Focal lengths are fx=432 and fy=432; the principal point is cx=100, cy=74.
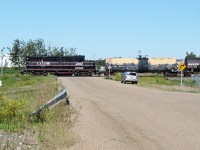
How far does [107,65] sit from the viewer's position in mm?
94375

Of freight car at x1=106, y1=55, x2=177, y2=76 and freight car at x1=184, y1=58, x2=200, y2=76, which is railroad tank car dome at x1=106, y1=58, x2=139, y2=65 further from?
freight car at x1=184, y1=58, x2=200, y2=76

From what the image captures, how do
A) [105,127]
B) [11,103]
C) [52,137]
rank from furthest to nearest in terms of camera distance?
[105,127]
[11,103]
[52,137]

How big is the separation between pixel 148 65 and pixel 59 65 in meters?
20.2

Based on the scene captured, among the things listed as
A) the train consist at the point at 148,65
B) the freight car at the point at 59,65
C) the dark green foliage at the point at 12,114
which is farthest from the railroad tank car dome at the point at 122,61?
the dark green foliage at the point at 12,114

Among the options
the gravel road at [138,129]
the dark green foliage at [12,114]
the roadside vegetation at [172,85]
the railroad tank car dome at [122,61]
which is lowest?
the roadside vegetation at [172,85]

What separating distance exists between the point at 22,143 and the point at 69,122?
473 cm

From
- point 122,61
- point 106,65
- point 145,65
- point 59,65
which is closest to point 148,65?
point 145,65

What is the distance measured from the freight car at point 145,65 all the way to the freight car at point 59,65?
7.26 meters

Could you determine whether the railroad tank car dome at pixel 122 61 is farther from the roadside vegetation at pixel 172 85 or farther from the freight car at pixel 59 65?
the roadside vegetation at pixel 172 85

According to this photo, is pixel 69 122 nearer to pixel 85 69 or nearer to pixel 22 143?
pixel 22 143

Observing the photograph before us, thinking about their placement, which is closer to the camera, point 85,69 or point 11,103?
point 11,103

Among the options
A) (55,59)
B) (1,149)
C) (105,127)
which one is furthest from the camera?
(55,59)

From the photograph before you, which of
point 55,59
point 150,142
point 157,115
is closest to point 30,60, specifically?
point 55,59

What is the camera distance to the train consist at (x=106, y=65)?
91438 millimetres
